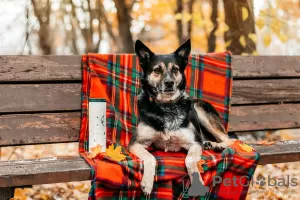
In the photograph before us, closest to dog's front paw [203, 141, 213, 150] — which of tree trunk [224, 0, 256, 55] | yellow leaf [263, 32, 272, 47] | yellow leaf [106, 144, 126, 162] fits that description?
yellow leaf [106, 144, 126, 162]

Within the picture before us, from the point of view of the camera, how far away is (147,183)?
9.12ft

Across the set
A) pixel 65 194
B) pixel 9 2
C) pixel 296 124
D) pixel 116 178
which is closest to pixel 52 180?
pixel 116 178

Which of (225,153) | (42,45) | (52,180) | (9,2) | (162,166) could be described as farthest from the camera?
(42,45)

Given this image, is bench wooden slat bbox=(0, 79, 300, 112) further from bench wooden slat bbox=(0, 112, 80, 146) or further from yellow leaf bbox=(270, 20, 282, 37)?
yellow leaf bbox=(270, 20, 282, 37)

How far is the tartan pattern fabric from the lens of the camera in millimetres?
2811

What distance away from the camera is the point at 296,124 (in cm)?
451

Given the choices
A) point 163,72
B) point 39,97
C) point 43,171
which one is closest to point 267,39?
point 163,72

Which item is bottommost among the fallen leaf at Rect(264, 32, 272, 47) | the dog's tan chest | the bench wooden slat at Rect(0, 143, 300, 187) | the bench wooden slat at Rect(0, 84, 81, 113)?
the bench wooden slat at Rect(0, 143, 300, 187)

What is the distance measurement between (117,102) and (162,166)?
1.02 metres

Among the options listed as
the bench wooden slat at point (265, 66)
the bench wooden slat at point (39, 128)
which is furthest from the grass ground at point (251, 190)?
the bench wooden slat at point (265, 66)

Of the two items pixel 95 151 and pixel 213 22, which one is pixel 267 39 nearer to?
pixel 213 22

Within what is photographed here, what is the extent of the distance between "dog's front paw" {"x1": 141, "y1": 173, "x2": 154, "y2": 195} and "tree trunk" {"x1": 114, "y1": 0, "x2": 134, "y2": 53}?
Answer: 520 centimetres

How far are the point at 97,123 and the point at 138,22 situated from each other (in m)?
9.07

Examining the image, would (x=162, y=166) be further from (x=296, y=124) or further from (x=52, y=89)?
(x=296, y=124)
